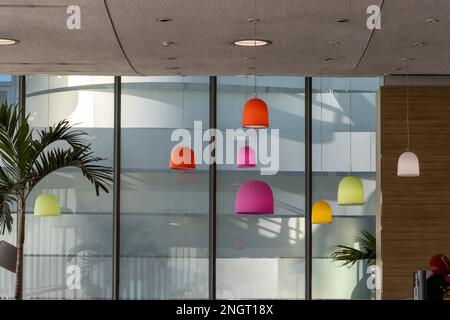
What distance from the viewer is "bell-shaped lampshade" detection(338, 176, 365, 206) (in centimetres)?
709

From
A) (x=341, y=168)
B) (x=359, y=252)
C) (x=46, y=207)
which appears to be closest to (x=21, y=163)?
(x=46, y=207)

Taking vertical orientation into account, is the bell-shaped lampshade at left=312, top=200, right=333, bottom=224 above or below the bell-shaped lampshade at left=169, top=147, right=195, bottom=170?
below

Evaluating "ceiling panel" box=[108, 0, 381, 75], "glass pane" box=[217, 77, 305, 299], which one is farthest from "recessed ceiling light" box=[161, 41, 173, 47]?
"glass pane" box=[217, 77, 305, 299]

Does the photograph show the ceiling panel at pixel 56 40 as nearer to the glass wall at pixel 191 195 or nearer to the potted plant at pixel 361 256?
the glass wall at pixel 191 195

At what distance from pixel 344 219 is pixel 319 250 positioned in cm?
44

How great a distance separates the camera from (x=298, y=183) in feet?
30.0

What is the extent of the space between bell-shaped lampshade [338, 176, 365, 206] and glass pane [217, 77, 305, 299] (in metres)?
1.97

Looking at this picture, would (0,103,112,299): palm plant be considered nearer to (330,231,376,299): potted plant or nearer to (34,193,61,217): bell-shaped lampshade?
(34,193,61,217): bell-shaped lampshade

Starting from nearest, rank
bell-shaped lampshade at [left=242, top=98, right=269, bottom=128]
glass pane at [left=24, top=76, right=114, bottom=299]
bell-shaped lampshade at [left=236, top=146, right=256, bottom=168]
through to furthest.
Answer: bell-shaped lampshade at [left=242, top=98, right=269, bottom=128] → bell-shaped lampshade at [left=236, top=146, right=256, bottom=168] → glass pane at [left=24, top=76, right=114, bottom=299]

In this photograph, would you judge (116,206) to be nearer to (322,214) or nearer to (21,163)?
(21,163)

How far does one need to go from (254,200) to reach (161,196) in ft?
9.58

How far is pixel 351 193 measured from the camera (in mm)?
7109
